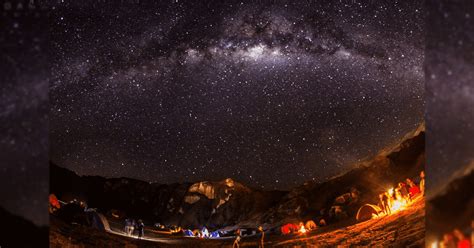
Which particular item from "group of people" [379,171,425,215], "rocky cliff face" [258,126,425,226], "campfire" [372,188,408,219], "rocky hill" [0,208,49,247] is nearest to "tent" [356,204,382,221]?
"group of people" [379,171,425,215]

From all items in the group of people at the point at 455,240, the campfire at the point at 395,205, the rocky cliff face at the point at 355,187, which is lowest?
the group of people at the point at 455,240

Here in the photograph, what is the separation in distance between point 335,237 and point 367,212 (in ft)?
10.7

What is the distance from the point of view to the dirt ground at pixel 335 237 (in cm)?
845

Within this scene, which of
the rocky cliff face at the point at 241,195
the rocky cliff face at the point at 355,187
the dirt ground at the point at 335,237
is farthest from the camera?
the rocky cliff face at the point at 241,195

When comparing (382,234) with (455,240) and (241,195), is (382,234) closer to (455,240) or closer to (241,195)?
(455,240)

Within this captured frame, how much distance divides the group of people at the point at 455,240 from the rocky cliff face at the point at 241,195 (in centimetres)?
1136

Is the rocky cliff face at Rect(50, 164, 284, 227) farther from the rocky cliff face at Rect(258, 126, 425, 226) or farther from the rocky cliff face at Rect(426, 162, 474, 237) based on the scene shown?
the rocky cliff face at Rect(426, 162, 474, 237)

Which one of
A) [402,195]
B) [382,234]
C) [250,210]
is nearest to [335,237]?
[382,234]

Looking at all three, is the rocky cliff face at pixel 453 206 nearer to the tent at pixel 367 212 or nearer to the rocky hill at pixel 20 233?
the tent at pixel 367 212

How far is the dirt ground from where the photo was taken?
27.7 feet

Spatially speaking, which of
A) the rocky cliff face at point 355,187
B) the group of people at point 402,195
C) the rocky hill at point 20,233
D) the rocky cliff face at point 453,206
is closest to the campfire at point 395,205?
the group of people at point 402,195

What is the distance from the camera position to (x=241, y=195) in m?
30.8

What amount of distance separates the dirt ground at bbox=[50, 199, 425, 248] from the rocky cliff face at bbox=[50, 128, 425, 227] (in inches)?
279

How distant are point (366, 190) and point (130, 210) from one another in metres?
18.1
